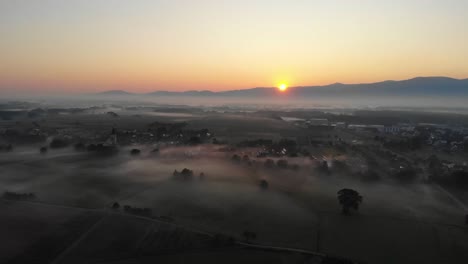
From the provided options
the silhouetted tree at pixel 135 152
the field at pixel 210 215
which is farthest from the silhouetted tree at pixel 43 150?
the silhouetted tree at pixel 135 152

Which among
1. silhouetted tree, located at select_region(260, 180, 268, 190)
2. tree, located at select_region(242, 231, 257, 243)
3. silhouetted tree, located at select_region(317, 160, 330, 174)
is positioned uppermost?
silhouetted tree, located at select_region(317, 160, 330, 174)

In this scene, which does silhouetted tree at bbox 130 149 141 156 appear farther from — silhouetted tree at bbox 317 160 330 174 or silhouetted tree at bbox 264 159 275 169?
silhouetted tree at bbox 317 160 330 174

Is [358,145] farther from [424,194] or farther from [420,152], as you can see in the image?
[424,194]

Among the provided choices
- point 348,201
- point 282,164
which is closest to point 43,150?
point 282,164

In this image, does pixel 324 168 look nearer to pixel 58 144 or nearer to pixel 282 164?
pixel 282 164

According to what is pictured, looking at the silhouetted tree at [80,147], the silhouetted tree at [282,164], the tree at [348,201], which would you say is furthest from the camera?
the silhouetted tree at [80,147]

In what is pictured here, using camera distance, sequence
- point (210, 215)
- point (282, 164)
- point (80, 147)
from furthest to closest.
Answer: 1. point (80, 147)
2. point (282, 164)
3. point (210, 215)

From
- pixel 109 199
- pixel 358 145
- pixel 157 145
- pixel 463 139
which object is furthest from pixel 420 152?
pixel 109 199

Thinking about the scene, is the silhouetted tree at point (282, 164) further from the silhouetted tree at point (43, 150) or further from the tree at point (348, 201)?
the silhouetted tree at point (43, 150)

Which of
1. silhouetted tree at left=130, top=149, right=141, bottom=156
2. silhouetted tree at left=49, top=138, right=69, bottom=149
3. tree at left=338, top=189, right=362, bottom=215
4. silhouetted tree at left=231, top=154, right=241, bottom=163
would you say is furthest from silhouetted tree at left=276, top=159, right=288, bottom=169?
silhouetted tree at left=49, top=138, right=69, bottom=149

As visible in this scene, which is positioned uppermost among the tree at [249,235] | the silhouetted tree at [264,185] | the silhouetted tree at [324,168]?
the silhouetted tree at [324,168]

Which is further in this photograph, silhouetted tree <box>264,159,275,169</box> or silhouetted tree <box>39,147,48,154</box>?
silhouetted tree <box>39,147,48,154</box>

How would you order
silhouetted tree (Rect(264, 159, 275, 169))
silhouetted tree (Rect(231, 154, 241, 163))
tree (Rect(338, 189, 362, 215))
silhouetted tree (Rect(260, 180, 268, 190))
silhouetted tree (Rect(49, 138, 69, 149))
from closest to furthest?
tree (Rect(338, 189, 362, 215))
silhouetted tree (Rect(260, 180, 268, 190))
silhouetted tree (Rect(264, 159, 275, 169))
silhouetted tree (Rect(231, 154, 241, 163))
silhouetted tree (Rect(49, 138, 69, 149))
